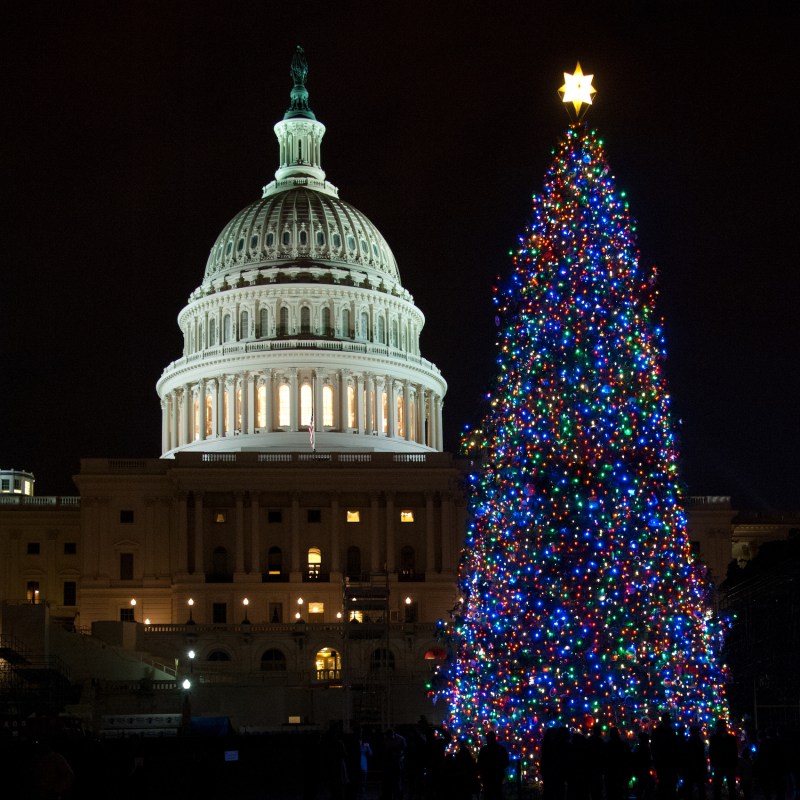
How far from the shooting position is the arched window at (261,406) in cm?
12838

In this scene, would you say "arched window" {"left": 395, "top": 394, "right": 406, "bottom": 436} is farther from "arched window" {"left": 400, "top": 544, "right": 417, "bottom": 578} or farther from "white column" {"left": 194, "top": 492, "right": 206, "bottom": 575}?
"white column" {"left": 194, "top": 492, "right": 206, "bottom": 575}

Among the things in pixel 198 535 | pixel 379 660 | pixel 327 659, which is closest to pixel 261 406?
pixel 198 535

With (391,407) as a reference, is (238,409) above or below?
below

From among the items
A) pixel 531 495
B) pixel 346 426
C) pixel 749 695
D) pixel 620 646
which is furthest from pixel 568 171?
pixel 346 426

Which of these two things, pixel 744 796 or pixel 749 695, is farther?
pixel 749 695

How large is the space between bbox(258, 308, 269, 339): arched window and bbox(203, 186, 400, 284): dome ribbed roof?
4.09 m

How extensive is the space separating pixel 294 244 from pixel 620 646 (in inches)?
4116

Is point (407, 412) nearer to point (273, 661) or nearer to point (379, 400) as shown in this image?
point (379, 400)

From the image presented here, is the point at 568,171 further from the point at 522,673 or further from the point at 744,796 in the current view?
the point at 744,796

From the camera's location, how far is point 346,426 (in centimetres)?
12850

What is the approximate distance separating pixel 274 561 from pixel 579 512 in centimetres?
7583

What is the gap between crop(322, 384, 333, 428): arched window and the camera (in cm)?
12912

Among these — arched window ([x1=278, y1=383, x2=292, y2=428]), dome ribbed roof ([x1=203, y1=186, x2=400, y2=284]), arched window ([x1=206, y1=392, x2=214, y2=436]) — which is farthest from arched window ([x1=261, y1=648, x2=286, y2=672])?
dome ribbed roof ([x1=203, y1=186, x2=400, y2=284])

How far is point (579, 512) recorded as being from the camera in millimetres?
37781
